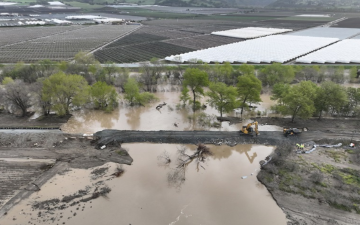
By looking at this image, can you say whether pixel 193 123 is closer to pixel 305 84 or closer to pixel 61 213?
pixel 305 84

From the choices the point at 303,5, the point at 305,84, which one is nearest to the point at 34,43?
the point at 305,84

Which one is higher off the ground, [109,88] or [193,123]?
[109,88]

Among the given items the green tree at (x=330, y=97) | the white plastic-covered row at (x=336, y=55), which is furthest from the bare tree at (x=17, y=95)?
the white plastic-covered row at (x=336, y=55)

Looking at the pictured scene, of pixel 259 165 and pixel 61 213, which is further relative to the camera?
pixel 259 165

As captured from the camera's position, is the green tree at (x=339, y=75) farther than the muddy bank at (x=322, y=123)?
Yes

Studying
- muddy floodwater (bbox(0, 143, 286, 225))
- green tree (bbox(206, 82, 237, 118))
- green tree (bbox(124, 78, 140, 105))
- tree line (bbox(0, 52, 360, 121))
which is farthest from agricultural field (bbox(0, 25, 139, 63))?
muddy floodwater (bbox(0, 143, 286, 225))

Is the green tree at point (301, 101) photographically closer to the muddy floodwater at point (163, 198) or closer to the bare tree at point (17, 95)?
the muddy floodwater at point (163, 198)
